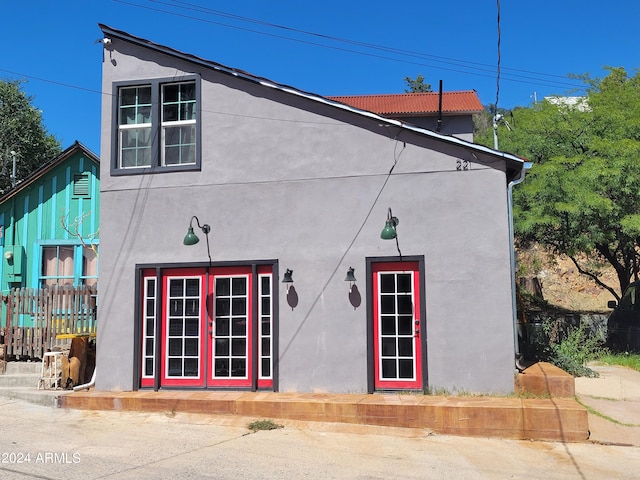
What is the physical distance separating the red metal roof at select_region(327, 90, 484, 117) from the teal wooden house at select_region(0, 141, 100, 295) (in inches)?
295

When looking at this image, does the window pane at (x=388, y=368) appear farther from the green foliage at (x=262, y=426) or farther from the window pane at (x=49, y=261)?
the window pane at (x=49, y=261)

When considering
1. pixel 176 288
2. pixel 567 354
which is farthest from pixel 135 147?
pixel 567 354

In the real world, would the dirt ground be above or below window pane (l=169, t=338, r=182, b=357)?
above

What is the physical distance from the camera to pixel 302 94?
1010 cm

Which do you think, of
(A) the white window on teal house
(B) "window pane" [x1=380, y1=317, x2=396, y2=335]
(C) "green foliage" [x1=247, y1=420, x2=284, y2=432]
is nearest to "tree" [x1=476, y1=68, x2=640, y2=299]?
(B) "window pane" [x1=380, y1=317, x2=396, y2=335]

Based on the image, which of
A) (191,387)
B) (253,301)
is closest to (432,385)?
(253,301)

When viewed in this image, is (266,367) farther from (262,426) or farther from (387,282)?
(387,282)

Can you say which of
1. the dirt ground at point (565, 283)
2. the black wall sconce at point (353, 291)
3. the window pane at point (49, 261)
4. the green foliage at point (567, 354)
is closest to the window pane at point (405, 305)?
the black wall sconce at point (353, 291)

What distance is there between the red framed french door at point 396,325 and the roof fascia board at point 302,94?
2.07m

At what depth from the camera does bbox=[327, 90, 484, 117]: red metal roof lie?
18.2 metres

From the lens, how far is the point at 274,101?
10.3 m

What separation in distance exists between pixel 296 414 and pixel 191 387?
231cm

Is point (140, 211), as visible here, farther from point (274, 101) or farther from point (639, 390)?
point (639, 390)

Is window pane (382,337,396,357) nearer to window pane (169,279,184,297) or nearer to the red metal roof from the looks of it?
window pane (169,279,184,297)
